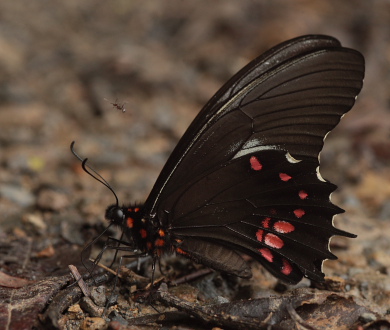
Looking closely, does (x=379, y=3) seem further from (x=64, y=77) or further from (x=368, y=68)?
(x=64, y=77)

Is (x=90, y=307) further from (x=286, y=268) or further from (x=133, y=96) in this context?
(x=133, y=96)

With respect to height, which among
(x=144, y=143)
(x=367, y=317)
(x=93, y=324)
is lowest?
(x=93, y=324)

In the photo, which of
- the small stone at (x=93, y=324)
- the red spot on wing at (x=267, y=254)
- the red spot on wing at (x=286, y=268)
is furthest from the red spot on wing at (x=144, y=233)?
the red spot on wing at (x=286, y=268)

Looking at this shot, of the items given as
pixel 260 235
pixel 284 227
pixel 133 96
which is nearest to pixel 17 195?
pixel 133 96

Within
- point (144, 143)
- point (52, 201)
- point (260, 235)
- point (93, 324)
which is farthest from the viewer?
point (144, 143)

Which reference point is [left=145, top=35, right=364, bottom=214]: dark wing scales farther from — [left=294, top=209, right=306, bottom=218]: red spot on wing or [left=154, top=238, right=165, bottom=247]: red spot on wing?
[left=294, top=209, right=306, bottom=218]: red spot on wing

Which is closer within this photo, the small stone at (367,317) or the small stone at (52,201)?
the small stone at (367,317)

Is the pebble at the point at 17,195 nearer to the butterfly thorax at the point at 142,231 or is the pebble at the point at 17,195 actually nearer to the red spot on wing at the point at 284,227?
the butterfly thorax at the point at 142,231
